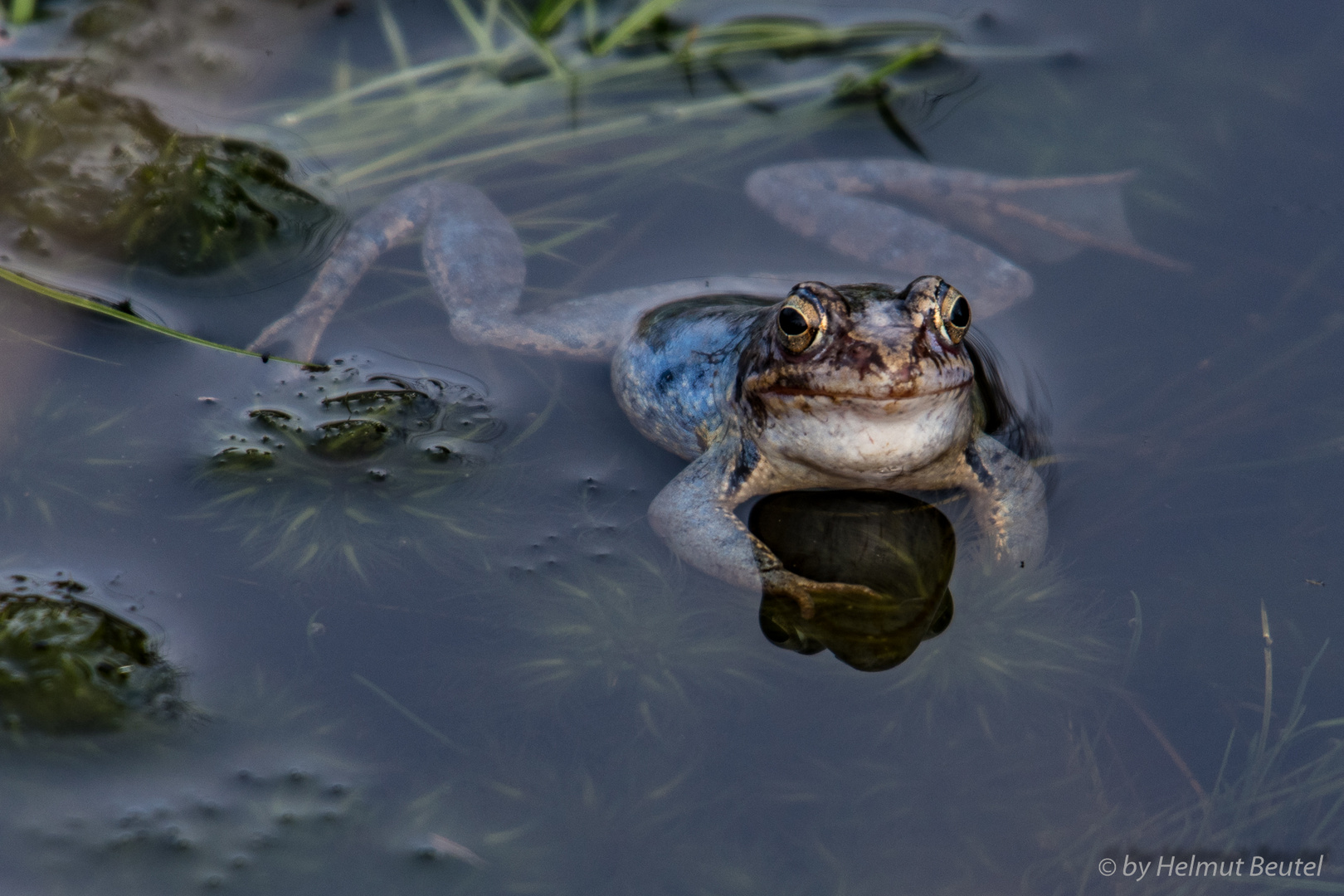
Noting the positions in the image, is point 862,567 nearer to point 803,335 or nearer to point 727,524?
point 727,524

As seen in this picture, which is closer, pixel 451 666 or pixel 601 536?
pixel 451 666

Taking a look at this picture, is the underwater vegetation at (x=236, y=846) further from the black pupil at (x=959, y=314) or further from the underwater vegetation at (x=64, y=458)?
the black pupil at (x=959, y=314)

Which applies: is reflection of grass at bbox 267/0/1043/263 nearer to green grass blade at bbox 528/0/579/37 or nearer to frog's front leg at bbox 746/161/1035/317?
green grass blade at bbox 528/0/579/37

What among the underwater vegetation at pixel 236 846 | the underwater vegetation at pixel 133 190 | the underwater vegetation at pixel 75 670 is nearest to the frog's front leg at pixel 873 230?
the underwater vegetation at pixel 133 190

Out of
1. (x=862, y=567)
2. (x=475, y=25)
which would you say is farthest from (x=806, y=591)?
(x=475, y=25)

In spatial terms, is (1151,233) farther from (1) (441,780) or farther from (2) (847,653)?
(1) (441,780)

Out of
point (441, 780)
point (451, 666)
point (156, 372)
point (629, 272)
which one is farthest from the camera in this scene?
point (629, 272)

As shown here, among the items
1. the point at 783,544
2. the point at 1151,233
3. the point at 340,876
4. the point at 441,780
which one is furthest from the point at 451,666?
the point at 1151,233
